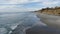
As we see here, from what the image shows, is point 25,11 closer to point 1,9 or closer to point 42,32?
point 1,9

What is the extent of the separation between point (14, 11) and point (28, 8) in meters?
0.93

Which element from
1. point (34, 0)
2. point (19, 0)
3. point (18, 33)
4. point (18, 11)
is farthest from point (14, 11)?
point (18, 33)

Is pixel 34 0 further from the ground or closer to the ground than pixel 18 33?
further from the ground

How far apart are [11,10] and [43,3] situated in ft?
8.12

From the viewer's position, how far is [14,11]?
9.09 metres

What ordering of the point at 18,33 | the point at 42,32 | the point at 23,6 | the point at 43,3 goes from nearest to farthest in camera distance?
the point at 42,32 < the point at 18,33 < the point at 23,6 < the point at 43,3

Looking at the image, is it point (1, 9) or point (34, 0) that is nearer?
point (1, 9)

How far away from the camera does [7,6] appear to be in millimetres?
9312

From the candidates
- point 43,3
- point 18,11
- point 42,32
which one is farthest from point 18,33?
point 43,3

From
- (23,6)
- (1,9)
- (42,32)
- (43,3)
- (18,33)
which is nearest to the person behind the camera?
(42,32)

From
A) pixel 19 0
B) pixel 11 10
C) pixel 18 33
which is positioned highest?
pixel 19 0

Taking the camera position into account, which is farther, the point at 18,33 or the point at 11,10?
the point at 11,10

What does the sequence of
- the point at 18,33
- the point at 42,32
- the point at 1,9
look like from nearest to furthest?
the point at 42,32, the point at 18,33, the point at 1,9

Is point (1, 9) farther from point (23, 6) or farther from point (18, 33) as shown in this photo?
point (18, 33)
